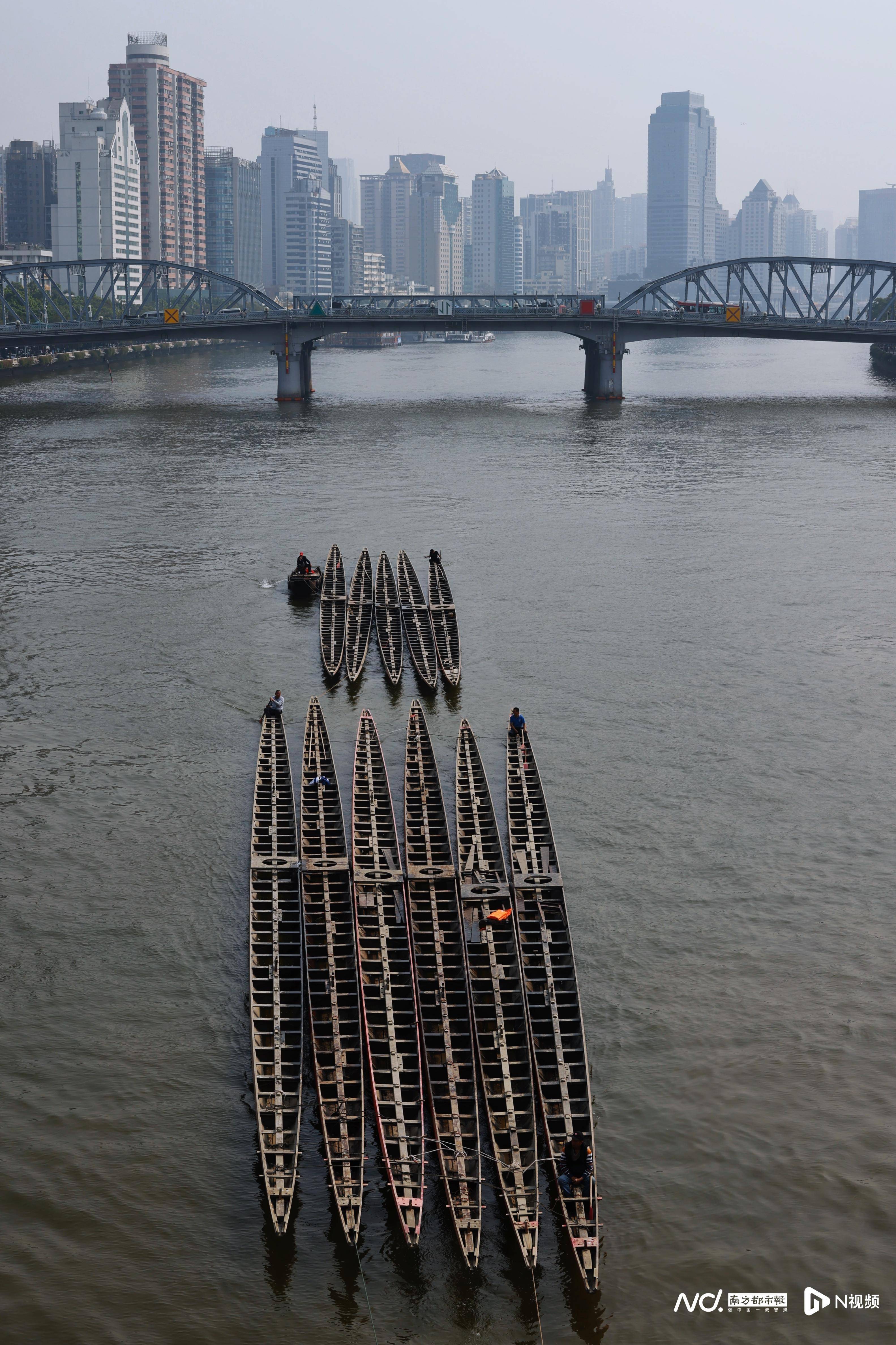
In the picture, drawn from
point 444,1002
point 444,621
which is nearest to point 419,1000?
point 444,1002

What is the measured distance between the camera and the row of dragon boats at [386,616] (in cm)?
6141

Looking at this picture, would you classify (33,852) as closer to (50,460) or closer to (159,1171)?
(159,1171)

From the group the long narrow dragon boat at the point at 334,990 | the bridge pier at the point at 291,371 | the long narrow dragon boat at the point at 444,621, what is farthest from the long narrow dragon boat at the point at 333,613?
the bridge pier at the point at 291,371

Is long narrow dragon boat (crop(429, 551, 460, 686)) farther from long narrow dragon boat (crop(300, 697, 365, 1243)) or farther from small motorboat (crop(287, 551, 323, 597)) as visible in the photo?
long narrow dragon boat (crop(300, 697, 365, 1243))

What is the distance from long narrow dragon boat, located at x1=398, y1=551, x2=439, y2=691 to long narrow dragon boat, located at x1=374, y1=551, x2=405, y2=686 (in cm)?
36

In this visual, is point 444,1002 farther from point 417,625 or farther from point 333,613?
point 333,613

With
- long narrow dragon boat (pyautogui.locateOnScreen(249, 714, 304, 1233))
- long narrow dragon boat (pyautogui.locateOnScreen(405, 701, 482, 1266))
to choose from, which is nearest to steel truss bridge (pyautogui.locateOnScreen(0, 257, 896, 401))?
long narrow dragon boat (pyautogui.locateOnScreen(249, 714, 304, 1233))

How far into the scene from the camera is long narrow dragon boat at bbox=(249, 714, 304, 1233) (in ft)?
91.2

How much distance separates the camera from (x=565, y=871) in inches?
1638

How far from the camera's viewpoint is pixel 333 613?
68438 millimetres

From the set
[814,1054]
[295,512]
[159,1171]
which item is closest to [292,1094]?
[159,1171]

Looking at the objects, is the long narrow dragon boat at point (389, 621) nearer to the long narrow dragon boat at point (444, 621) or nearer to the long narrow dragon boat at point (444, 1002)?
the long narrow dragon boat at point (444, 621)

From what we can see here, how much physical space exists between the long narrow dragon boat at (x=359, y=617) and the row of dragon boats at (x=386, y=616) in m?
0.05

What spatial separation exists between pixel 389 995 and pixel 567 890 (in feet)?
32.1
